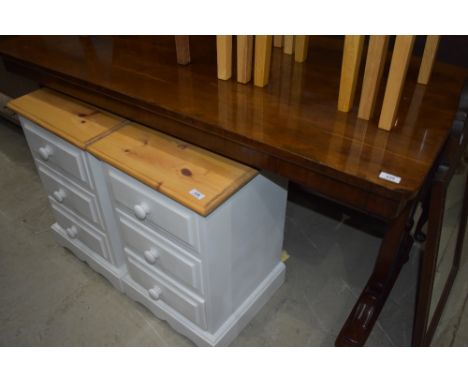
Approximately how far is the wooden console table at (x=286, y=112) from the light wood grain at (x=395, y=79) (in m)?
0.03

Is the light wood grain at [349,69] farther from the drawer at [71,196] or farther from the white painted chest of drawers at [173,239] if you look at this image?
the drawer at [71,196]

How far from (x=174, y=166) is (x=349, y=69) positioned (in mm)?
469

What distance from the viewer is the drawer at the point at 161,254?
1.09 m

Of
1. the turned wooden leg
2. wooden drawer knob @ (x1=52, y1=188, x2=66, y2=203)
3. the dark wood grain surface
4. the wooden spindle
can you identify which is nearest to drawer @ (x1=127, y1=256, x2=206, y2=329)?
wooden drawer knob @ (x1=52, y1=188, x2=66, y2=203)

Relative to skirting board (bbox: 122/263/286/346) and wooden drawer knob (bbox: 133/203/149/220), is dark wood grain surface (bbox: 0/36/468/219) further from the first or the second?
skirting board (bbox: 122/263/286/346)

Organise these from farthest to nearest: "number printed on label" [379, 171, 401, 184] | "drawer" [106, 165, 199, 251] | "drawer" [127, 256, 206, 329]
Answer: "drawer" [127, 256, 206, 329] < "drawer" [106, 165, 199, 251] < "number printed on label" [379, 171, 401, 184]

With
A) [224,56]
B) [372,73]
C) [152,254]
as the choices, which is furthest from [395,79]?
[152,254]

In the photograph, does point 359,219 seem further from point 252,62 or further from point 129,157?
point 129,157

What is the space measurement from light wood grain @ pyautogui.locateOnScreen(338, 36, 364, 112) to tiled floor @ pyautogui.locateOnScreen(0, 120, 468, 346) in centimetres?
76

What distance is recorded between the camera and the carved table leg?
3.67ft

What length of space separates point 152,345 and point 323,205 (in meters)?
0.94

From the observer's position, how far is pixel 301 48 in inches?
45.7

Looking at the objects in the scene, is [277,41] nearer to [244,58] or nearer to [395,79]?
[244,58]

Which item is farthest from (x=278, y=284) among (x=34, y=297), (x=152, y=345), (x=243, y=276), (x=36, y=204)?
(x=36, y=204)
